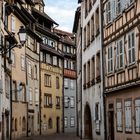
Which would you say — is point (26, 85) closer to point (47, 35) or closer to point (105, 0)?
point (47, 35)

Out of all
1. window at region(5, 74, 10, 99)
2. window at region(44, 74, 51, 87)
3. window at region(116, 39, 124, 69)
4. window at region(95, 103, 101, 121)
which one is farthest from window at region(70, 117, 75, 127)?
window at region(116, 39, 124, 69)

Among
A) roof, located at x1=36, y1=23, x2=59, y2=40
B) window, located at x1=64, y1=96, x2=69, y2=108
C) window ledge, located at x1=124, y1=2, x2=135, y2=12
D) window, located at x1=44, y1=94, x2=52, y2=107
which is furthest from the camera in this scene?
window, located at x1=64, y1=96, x2=69, y2=108

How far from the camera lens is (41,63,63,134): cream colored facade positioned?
215ft

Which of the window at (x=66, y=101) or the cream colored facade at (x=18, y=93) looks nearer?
the cream colored facade at (x=18, y=93)

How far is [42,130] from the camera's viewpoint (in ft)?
209

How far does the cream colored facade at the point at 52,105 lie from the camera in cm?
6544

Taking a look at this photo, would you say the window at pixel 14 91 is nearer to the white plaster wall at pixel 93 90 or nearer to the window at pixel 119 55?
the white plaster wall at pixel 93 90

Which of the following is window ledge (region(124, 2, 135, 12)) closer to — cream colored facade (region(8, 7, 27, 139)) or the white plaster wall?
the white plaster wall

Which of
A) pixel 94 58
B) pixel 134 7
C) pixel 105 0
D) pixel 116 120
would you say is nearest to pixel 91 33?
pixel 94 58

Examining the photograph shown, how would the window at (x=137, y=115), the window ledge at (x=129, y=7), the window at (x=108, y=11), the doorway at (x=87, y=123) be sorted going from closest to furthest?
the window at (x=137, y=115), the window ledge at (x=129, y=7), the window at (x=108, y=11), the doorway at (x=87, y=123)

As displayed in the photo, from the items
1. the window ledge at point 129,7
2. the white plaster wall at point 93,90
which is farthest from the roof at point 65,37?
the window ledge at point 129,7

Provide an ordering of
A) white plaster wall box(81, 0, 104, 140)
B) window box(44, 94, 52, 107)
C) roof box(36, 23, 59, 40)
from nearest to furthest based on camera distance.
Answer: white plaster wall box(81, 0, 104, 140)
roof box(36, 23, 59, 40)
window box(44, 94, 52, 107)

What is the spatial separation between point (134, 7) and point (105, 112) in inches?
360

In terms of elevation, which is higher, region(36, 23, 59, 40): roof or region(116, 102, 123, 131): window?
region(36, 23, 59, 40): roof
